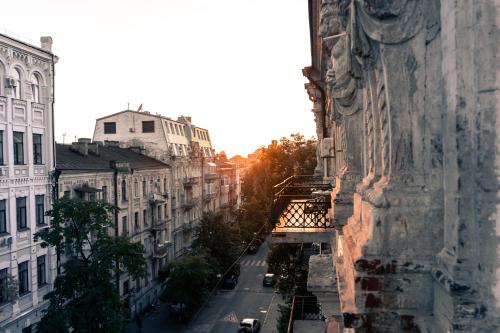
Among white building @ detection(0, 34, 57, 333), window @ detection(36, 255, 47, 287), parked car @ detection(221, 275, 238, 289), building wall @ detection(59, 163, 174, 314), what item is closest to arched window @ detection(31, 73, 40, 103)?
white building @ detection(0, 34, 57, 333)

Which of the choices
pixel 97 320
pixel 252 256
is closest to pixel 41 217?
pixel 97 320

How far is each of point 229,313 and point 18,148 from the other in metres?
19.0

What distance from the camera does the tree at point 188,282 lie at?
2894 cm

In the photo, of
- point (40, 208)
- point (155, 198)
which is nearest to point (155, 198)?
point (155, 198)

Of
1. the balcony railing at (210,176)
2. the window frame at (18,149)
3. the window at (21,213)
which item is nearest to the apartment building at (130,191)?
the window frame at (18,149)

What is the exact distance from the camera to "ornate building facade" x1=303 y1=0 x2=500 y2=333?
2.72 meters

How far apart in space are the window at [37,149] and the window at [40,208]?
165 centimetres

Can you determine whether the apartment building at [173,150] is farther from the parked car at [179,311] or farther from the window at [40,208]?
the window at [40,208]

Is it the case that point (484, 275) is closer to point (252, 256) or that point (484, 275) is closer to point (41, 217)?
point (41, 217)

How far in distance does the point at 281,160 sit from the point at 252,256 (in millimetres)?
17513

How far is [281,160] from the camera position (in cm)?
3656

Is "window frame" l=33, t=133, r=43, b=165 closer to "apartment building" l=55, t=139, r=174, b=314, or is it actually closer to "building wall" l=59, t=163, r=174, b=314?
"apartment building" l=55, t=139, r=174, b=314

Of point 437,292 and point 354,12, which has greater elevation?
point 354,12

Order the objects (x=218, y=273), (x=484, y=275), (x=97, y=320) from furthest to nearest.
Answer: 1. (x=218, y=273)
2. (x=97, y=320)
3. (x=484, y=275)
